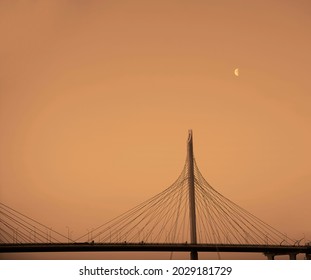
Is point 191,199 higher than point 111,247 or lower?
higher

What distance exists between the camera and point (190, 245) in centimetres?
2559

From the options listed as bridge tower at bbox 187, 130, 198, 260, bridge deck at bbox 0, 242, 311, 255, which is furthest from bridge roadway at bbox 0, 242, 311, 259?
bridge tower at bbox 187, 130, 198, 260

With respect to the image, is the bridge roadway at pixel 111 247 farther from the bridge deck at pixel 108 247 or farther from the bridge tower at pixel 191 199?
the bridge tower at pixel 191 199

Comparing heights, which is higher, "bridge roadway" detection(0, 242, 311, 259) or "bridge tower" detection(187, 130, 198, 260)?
"bridge tower" detection(187, 130, 198, 260)

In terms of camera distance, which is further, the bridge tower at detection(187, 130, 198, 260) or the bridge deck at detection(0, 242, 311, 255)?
the bridge tower at detection(187, 130, 198, 260)

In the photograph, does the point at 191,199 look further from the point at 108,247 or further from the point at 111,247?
the point at 108,247

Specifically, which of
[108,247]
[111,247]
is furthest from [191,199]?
[108,247]

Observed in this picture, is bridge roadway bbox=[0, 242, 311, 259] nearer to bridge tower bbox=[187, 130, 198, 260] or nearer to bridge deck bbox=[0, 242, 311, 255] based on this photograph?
bridge deck bbox=[0, 242, 311, 255]

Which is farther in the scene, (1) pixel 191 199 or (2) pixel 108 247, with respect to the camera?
(1) pixel 191 199
